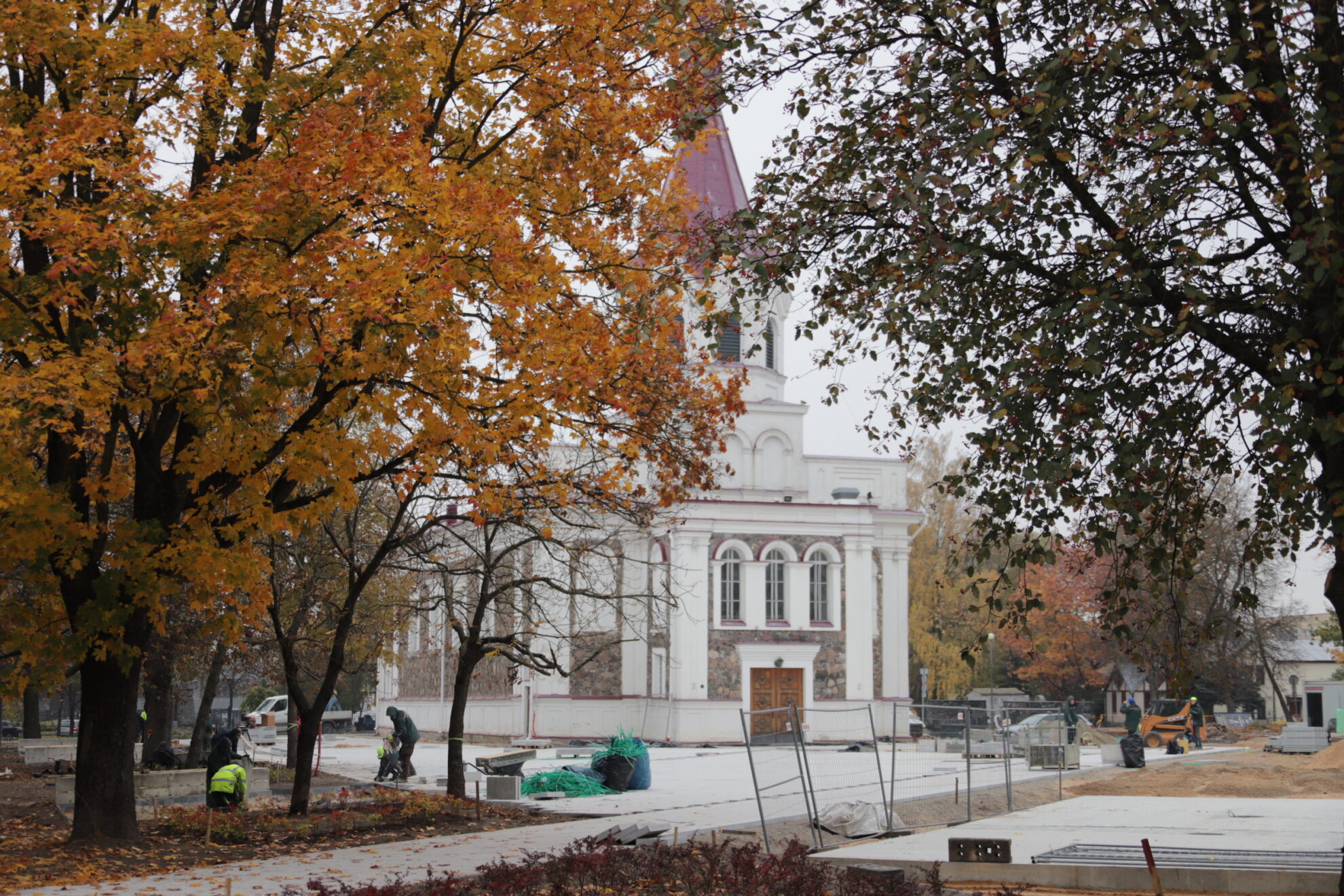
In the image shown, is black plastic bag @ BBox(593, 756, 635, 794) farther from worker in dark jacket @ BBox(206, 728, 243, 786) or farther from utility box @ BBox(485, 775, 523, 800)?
worker in dark jacket @ BBox(206, 728, 243, 786)

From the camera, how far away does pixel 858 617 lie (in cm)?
4609

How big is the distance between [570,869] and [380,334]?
469 cm

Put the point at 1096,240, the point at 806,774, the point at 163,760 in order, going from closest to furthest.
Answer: the point at 1096,240
the point at 806,774
the point at 163,760

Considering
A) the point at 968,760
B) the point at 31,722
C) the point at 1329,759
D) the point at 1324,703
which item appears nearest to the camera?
the point at 968,760

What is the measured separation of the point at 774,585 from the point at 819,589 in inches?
66.3

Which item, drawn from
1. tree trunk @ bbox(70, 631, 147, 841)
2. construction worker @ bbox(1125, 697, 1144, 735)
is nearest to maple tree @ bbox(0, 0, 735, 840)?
tree trunk @ bbox(70, 631, 147, 841)

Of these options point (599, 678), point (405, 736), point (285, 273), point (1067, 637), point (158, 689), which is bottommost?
point (405, 736)

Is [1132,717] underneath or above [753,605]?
underneath

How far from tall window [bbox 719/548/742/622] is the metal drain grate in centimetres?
3158

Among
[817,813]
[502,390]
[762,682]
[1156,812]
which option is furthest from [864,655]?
[502,390]

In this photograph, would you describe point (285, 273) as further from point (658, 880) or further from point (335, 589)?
point (335, 589)

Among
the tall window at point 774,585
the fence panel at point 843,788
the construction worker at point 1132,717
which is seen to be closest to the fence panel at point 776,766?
the fence panel at point 843,788

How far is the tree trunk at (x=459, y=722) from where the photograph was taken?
67.8 ft

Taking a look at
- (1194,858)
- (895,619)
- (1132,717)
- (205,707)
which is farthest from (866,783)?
(895,619)
